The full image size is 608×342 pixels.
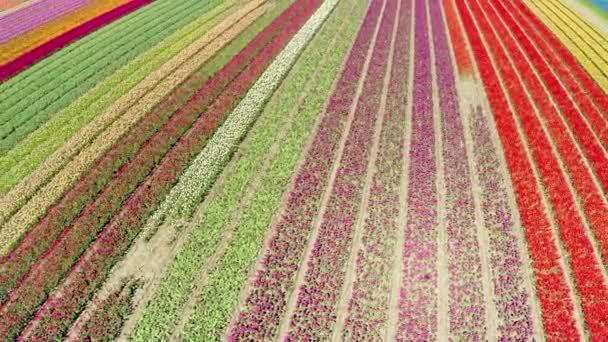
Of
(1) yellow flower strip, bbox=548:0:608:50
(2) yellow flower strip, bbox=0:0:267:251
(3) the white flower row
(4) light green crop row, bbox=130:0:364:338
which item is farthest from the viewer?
(1) yellow flower strip, bbox=548:0:608:50

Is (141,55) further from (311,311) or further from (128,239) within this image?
(311,311)

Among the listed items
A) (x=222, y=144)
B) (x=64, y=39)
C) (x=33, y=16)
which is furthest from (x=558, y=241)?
(x=33, y=16)

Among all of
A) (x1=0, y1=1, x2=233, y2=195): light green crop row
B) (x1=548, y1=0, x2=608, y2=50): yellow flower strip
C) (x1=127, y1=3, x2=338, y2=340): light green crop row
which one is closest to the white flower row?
(x1=127, y1=3, x2=338, y2=340): light green crop row

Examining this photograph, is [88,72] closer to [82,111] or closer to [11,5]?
[82,111]

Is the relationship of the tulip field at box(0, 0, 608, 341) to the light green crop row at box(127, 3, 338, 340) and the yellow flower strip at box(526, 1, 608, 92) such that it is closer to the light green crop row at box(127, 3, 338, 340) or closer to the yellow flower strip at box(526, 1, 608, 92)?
the light green crop row at box(127, 3, 338, 340)

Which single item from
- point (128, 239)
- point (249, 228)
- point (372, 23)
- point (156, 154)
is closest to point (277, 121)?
point (156, 154)

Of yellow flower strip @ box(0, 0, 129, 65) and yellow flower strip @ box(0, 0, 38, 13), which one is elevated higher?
yellow flower strip @ box(0, 0, 38, 13)

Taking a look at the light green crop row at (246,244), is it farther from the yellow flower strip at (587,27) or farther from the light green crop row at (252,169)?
the yellow flower strip at (587,27)

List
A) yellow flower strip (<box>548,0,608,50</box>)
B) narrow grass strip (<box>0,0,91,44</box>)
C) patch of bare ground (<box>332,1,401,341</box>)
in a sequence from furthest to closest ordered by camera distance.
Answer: narrow grass strip (<box>0,0,91,44</box>), yellow flower strip (<box>548,0,608,50</box>), patch of bare ground (<box>332,1,401,341</box>)
